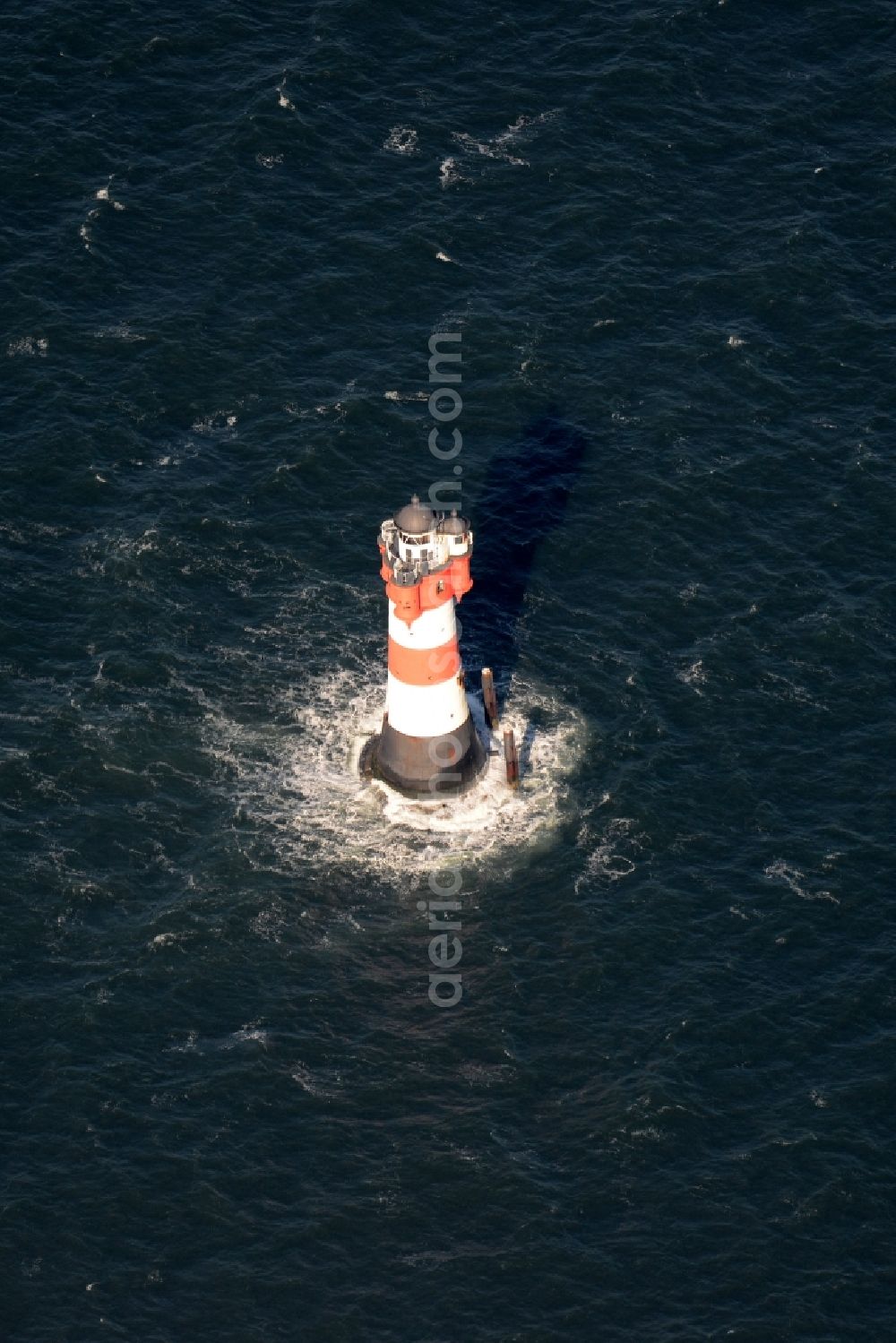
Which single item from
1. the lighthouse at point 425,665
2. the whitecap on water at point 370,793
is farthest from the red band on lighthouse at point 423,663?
the whitecap on water at point 370,793

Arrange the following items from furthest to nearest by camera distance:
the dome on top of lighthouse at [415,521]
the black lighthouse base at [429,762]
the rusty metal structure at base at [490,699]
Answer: the rusty metal structure at base at [490,699], the black lighthouse base at [429,762], the dome on top of lighthouse at [415,521]

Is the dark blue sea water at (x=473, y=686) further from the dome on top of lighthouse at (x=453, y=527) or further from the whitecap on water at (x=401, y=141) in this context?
the dome on top of lighthouse at (x=453, y=527)

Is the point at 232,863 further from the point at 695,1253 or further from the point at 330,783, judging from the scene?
the point at 695,1253

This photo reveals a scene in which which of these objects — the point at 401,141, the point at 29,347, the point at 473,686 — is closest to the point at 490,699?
the point at 473,686

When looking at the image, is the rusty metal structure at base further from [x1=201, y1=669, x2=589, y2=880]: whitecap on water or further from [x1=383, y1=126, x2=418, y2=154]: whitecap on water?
[x1=383, y1=126, x2=418, y2=154]: whitecap on water

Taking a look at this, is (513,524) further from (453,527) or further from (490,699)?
(453,527)

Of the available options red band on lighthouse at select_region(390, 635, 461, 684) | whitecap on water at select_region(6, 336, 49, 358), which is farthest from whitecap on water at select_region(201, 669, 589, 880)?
whitecap on water at select_region(6, 336, 49, 358)

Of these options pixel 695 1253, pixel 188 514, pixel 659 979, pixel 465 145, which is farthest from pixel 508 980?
pixel 465 145
